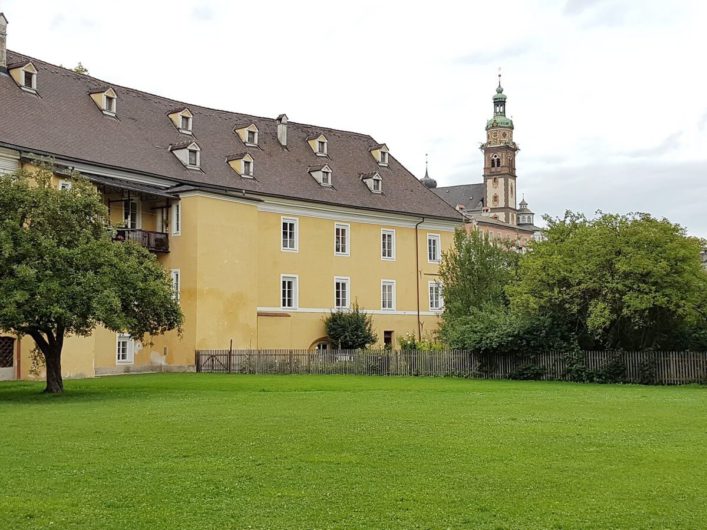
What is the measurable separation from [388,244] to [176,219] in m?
16.5

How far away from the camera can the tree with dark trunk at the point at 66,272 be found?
24.9 m

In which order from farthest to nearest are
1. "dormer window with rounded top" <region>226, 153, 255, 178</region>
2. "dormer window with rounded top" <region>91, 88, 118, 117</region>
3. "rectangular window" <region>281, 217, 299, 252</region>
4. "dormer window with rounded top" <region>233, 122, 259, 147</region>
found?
"dormer window with rounded top" <region>233, 122, 259, 147</region>, "rectangular window" <region>281, 217, 299, 252</region>, "dormer window with rounded top" <region>226, 153, 255, 178</region>, "dormer window with rounded top" <region>91, 88, 118, 117</region>

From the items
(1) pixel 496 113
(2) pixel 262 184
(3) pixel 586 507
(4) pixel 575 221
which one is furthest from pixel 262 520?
(1) pixel 496 113

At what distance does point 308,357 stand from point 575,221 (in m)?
13.1

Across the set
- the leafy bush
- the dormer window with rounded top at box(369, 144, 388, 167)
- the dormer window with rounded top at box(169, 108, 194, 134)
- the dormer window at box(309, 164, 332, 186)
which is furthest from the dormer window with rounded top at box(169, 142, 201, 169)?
the dormer window with rounded top at box(369, 144, 388, 167)

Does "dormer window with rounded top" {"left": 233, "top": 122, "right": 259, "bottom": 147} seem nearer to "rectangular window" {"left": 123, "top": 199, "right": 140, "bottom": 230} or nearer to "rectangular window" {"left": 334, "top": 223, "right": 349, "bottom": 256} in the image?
"rectangular window" {"left": 334, "top": 223, "right": 349, "bottom": 256}

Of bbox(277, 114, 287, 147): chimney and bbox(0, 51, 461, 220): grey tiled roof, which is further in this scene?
bbox(277, 114, 287, 147): chimney

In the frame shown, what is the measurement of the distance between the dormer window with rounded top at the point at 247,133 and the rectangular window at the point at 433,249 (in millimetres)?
13273

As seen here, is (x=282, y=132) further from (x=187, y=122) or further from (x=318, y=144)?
(x=187, y=122)

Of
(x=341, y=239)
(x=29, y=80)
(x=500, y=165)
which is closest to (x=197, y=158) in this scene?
(x=29, y=80)

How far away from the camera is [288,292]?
51.8 metres

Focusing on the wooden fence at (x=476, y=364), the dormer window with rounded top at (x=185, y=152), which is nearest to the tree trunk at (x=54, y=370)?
the wooden fence at (x=476, y=364)

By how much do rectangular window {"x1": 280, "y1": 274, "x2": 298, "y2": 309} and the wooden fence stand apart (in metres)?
8.58

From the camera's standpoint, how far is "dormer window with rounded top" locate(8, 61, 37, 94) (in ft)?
141
